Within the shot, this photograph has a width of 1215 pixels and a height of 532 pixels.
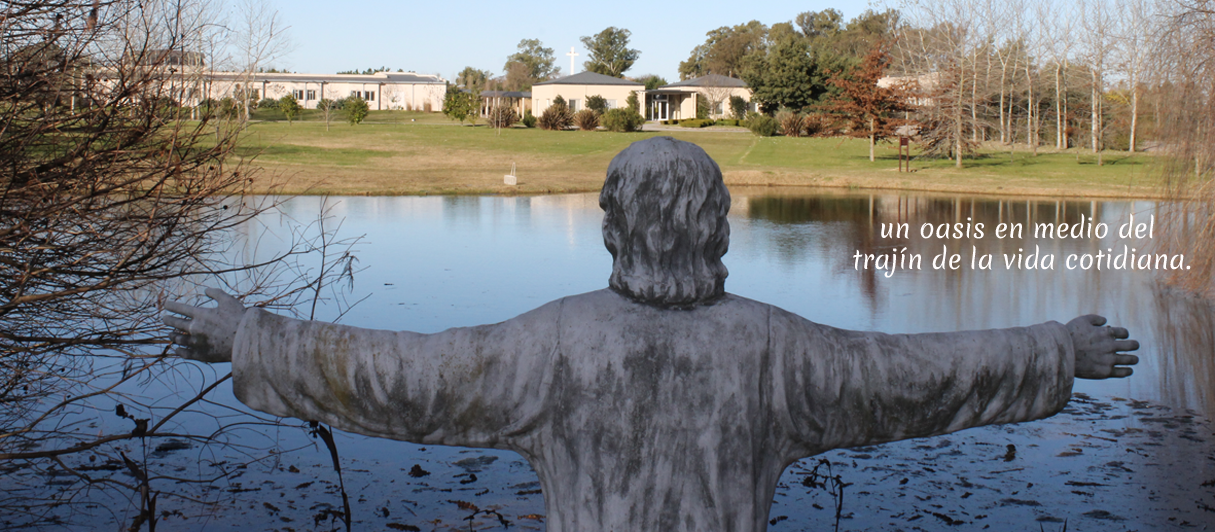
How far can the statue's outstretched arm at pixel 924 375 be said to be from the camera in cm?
212

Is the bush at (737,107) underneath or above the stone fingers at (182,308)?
above

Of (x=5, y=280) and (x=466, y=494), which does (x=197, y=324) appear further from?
(x=466, y=494)

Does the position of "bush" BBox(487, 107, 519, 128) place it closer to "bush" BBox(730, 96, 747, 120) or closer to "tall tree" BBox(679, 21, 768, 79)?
"bush" BBox(730, 96, 747, 120)

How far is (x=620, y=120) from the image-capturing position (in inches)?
2261

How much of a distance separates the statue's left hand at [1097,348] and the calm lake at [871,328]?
3.50 meters

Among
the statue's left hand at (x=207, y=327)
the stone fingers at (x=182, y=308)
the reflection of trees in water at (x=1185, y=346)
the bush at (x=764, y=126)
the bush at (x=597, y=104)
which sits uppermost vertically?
the bush at (x=597, y=104)

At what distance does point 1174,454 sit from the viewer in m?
6.75

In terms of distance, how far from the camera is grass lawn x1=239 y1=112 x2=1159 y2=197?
97.4 feet

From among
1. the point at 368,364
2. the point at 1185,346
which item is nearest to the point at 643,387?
the point at 368,364

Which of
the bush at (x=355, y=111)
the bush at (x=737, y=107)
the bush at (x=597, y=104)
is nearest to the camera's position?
the bush at (x=355, y=111)

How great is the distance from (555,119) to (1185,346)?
Answer: 48852 mm

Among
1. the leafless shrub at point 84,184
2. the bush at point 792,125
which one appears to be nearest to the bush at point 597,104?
the bush at point 792,125

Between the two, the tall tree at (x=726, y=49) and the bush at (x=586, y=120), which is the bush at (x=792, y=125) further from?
the tall tree at (x=726, y=49)

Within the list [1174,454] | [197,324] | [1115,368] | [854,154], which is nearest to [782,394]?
[1115,368]
